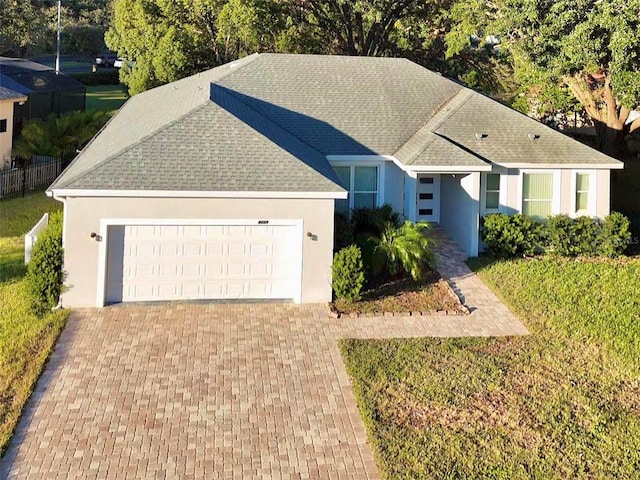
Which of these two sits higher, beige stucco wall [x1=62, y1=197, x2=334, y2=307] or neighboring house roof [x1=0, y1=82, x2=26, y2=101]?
neighboring house roof [x1=0, y1=82, x2=26, y2=101]

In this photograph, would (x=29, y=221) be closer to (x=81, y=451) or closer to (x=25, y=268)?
(x=25, y=268)

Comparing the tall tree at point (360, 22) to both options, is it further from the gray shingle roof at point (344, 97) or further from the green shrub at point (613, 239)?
the green shrub at point (613, 239)

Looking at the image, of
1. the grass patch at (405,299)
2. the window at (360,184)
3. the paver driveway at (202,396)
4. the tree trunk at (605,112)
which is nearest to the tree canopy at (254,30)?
the tree trunk at (605,112)

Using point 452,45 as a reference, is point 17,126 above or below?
below

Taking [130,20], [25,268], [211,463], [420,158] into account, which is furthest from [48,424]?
[130,20]

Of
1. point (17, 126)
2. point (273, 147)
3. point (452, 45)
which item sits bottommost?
point (273, 147)

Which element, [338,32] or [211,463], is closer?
[211,463]

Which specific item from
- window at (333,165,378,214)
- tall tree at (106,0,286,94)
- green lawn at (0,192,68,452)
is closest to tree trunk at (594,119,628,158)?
window at (333,165,378,214)

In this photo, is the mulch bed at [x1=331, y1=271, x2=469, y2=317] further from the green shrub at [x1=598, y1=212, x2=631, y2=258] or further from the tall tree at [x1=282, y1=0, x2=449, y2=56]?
the tall tree at [x1=282, y1=0, x2=449, y2=56]
